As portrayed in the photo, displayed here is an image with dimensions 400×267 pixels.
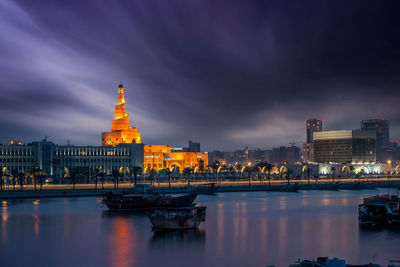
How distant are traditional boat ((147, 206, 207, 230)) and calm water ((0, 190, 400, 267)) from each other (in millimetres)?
1676

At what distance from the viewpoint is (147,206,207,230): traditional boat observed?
6260 cm

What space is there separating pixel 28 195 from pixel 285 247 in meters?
81.3

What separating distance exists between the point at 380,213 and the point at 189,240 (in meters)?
31.8

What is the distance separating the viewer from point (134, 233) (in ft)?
208

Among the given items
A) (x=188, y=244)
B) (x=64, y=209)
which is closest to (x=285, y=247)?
(x=188, y=244)

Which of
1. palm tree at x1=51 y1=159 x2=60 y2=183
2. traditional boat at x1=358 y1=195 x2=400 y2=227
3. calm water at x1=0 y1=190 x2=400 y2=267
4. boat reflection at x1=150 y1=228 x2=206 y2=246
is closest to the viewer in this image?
calm water at x1=0 y1=190 x2=400 y2=267

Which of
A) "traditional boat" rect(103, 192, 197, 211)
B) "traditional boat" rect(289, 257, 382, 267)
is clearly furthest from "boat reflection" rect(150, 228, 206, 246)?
"traditional boat" rect(103, 192, 197, 211)

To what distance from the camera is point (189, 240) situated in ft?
188

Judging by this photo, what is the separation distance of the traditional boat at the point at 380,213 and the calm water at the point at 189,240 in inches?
96.4

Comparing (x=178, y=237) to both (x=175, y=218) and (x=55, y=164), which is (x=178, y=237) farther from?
(x=55, y=164)

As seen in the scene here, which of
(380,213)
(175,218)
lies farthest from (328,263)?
(380,213)

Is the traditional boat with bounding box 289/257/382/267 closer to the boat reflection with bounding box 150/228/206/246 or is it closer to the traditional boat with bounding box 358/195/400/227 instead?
the boat reflection with bounding box 150/228/206/246

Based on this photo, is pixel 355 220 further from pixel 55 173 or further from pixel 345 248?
pixel 55 173

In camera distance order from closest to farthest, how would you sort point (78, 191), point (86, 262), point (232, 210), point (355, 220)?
point (86, 262) → point (355, 220) → point (232, 210) → point (78, 191)
